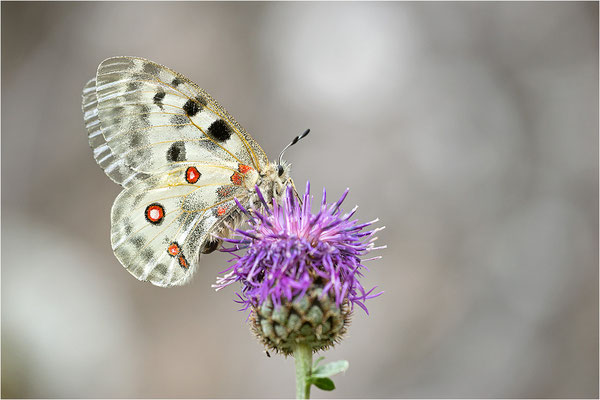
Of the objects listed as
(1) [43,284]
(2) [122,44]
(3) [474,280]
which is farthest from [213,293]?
(2) [122,44]

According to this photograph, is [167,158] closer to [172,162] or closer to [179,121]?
[172,162]

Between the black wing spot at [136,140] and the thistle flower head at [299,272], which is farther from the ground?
the black wing spot at [136,140]

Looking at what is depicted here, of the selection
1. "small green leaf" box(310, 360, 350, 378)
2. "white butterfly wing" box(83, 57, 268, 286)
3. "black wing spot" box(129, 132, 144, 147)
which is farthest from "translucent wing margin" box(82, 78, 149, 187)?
"small green leaf" box(310, 360, 350, 378)

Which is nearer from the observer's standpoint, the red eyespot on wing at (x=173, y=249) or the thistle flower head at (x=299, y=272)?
the thistle flower head at (x=299, y=272)

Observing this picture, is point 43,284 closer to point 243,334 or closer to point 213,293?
point 213,293

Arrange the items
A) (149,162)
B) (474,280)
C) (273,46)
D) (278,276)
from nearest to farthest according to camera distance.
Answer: (278,276) → (149,162) → (474,280) → (273,46)

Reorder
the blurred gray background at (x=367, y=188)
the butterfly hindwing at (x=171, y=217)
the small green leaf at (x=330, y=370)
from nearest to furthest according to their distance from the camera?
the small green leaf at (x=330, y=370)
the butterfly hindwing at (x=171, y=217)
the blurred gray background at (x=367, y=188)

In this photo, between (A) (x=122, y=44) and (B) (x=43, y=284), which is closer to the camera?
(B) (x=43, y=284)

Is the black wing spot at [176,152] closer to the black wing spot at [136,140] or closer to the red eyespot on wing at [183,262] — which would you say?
the black wing spot at [136,140]

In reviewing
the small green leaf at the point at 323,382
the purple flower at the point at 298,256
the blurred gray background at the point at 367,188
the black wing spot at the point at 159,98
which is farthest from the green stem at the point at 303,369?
the blurred gray background at the point at 367,188
